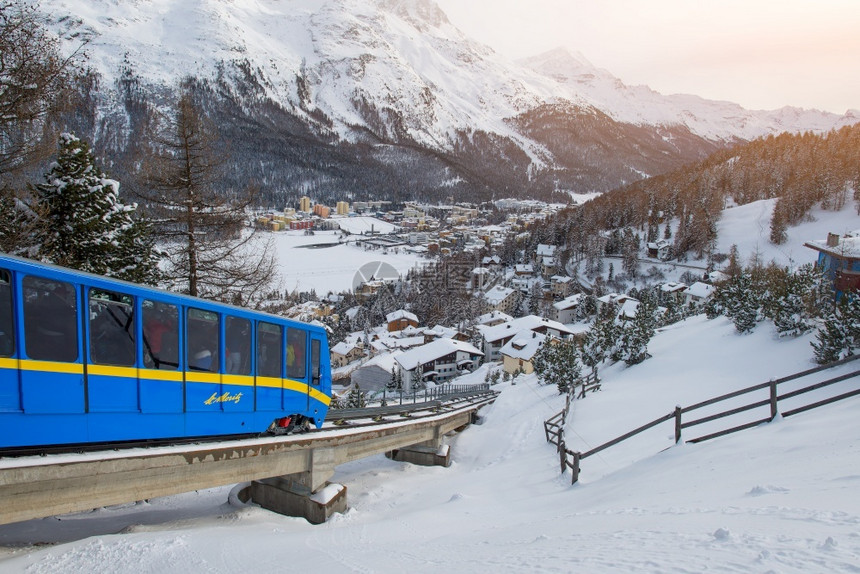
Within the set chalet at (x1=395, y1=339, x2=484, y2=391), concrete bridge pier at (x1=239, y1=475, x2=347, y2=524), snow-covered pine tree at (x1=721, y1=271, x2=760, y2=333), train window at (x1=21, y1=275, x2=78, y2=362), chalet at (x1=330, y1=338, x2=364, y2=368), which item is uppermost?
train window at (x1=21, y1=275, x2=78, y2=362)

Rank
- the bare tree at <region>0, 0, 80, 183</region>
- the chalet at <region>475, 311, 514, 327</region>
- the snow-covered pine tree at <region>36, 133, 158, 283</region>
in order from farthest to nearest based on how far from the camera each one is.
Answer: the chalet at <region>475, 311, 514, 327</region> → the snow-covered pine tree at <region>36, 133, 158, 283</region> → the bare tree at <region>0, 0, 80, 183</region>

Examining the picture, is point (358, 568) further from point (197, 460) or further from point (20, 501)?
point (20, 501)

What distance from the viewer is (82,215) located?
1290cm

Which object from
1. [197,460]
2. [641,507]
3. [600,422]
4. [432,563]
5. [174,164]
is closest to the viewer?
[432,563]

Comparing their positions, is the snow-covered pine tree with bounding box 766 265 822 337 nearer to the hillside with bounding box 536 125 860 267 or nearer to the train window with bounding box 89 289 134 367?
the train window with bounding box 89 289 134 367

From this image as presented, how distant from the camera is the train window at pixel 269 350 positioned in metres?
8.93

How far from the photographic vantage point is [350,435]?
1171cm

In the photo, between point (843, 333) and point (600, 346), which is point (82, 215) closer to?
point (843, 333)

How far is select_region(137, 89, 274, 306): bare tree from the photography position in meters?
12.9

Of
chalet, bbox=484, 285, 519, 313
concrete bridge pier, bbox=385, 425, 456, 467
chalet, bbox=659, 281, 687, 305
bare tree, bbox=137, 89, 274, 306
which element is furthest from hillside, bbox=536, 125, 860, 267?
bare tree, bbox=137, 89, 274, 306

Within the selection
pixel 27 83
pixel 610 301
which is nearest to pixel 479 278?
pixel 610 301

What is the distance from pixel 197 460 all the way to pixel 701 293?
72.7 metres

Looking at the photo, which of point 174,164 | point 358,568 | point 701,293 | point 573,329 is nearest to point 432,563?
point 358,568

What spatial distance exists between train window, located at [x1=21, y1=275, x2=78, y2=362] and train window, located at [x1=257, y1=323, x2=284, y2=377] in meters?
3.22
